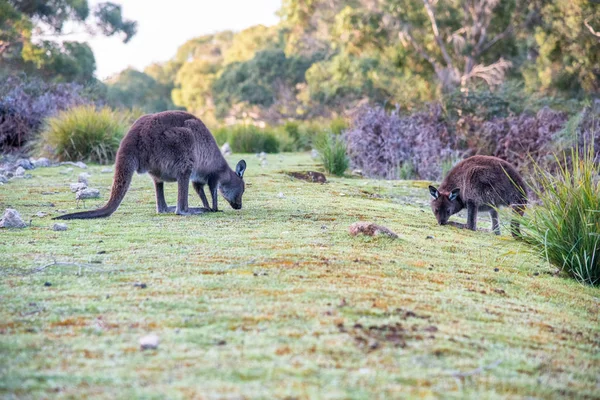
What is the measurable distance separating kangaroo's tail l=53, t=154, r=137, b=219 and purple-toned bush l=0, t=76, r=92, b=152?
907cm

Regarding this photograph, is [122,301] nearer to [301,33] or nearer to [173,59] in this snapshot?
[301,33]

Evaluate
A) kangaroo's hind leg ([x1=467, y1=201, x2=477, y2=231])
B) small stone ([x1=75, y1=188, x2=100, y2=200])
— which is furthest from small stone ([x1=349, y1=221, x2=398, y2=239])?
Answer: small stone ([x1=75, y1=188, x2=100, y2=200])

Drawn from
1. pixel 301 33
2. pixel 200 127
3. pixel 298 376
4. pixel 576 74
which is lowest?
pixel 298 376

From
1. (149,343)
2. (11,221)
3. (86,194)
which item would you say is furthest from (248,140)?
(149,343)

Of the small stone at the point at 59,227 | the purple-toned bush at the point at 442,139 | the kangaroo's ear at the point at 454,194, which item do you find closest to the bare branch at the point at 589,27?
the purple-toned bush at the point at 442,139

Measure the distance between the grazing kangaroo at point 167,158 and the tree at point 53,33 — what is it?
71.3 feet

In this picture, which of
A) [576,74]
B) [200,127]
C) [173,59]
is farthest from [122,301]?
[173,59]

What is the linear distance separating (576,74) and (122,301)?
28203mm

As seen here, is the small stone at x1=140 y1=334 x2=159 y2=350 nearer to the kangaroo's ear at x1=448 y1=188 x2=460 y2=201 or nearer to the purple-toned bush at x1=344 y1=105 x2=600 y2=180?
the kangaroo's ear at x1=448 y1=188 x2=460 y2=201

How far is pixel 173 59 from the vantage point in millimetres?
69938

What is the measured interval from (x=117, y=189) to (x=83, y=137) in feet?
23.0

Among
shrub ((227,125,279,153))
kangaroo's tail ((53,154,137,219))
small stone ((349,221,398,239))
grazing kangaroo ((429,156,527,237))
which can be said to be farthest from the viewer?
shrub ((227,125,279,153))

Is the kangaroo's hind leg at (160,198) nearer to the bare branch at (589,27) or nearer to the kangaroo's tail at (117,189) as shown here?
the kangaroo's tail at (117,189)

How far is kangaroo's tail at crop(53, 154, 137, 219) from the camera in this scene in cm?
600
